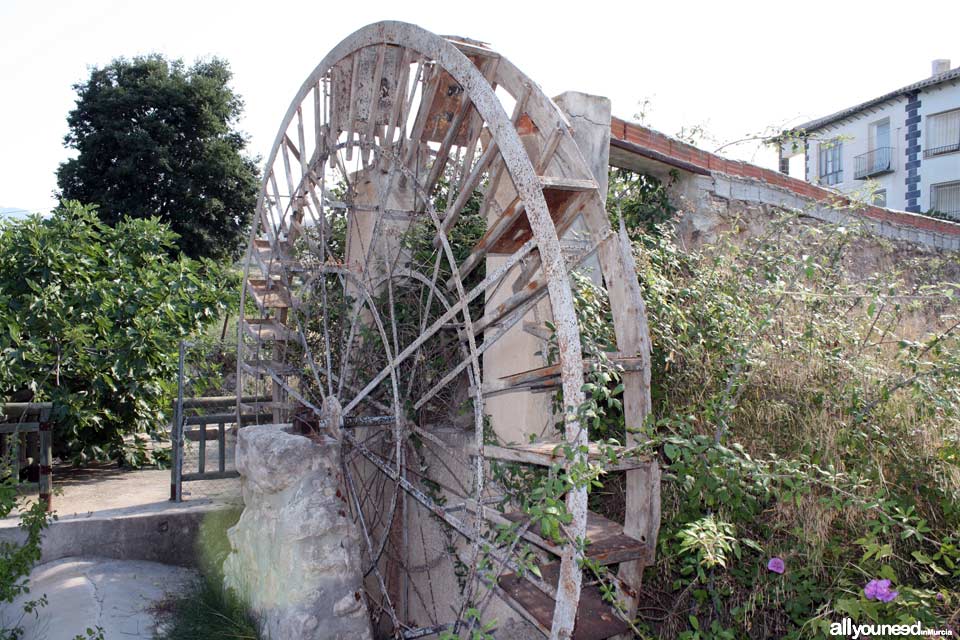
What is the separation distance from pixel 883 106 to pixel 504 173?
66.5 ft

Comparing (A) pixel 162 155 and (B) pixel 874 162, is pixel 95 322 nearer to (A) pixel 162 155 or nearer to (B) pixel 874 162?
(A) pixel 162 155

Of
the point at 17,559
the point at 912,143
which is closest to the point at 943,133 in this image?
the point at 912,143

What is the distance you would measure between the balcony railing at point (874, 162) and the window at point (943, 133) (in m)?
1.01

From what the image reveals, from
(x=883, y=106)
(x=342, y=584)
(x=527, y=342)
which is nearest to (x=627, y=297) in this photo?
(x=527, y=342)

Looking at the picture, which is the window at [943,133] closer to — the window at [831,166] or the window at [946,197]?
the window at [946,197]

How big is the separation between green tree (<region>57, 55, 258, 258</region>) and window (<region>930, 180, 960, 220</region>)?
17.8 m

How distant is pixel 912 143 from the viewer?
20.1m

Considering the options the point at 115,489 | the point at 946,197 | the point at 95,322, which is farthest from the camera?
the point at 946,197

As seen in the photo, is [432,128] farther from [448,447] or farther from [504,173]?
[448,447]

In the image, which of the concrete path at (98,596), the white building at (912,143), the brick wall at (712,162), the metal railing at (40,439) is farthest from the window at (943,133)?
the metal railing at (40,439)

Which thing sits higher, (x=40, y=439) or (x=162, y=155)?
(x=162, y=155)

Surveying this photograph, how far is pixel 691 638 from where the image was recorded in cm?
287

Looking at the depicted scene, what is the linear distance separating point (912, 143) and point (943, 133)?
0.72m

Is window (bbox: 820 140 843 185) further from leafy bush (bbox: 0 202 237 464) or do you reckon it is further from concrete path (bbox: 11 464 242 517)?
concrete path (bbox: 11 464 242 517)
